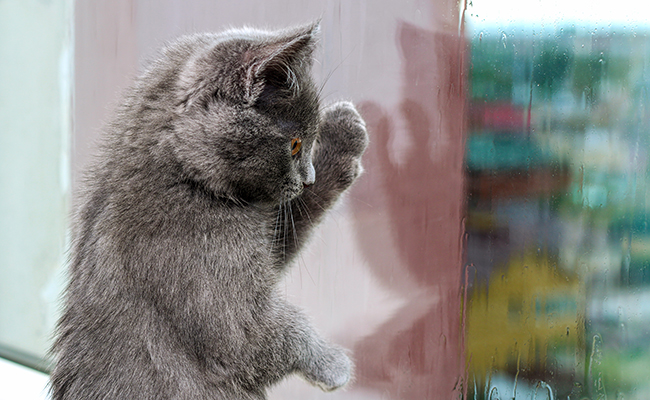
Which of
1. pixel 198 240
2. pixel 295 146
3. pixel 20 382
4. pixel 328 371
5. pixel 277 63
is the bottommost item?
pixel 20 382

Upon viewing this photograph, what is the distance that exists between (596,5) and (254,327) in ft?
2.36

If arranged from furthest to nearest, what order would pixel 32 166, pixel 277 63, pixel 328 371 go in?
pixel 32 166
pixel 328 371
pixel 277 63

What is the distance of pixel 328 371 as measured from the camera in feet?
2.73

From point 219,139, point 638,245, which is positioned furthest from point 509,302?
point 219,139

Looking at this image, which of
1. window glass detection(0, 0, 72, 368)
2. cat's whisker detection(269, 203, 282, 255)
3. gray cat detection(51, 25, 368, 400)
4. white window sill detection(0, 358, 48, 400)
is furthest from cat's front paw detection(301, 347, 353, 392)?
window glass detection(0, 0, 72, 368)

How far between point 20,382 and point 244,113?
4.35 feet

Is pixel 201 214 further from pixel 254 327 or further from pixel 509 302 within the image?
pixel 509 302

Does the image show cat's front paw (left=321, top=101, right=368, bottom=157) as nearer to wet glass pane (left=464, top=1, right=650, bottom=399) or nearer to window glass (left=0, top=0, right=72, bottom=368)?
wet glass pane (left=464, top=1, right=650, bottom=399)

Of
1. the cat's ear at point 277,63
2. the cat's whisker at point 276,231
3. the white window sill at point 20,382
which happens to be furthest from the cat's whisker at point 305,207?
the white window sill at point 20,382

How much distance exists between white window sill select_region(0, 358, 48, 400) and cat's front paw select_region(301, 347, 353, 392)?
0.94 metres

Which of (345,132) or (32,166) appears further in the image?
(32,166)

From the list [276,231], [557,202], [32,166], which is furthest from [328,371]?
[32,166]

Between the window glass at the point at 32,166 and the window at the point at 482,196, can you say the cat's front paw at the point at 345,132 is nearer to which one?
the window at the point at 482,196

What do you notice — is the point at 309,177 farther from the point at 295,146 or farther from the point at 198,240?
the point at 198,240
